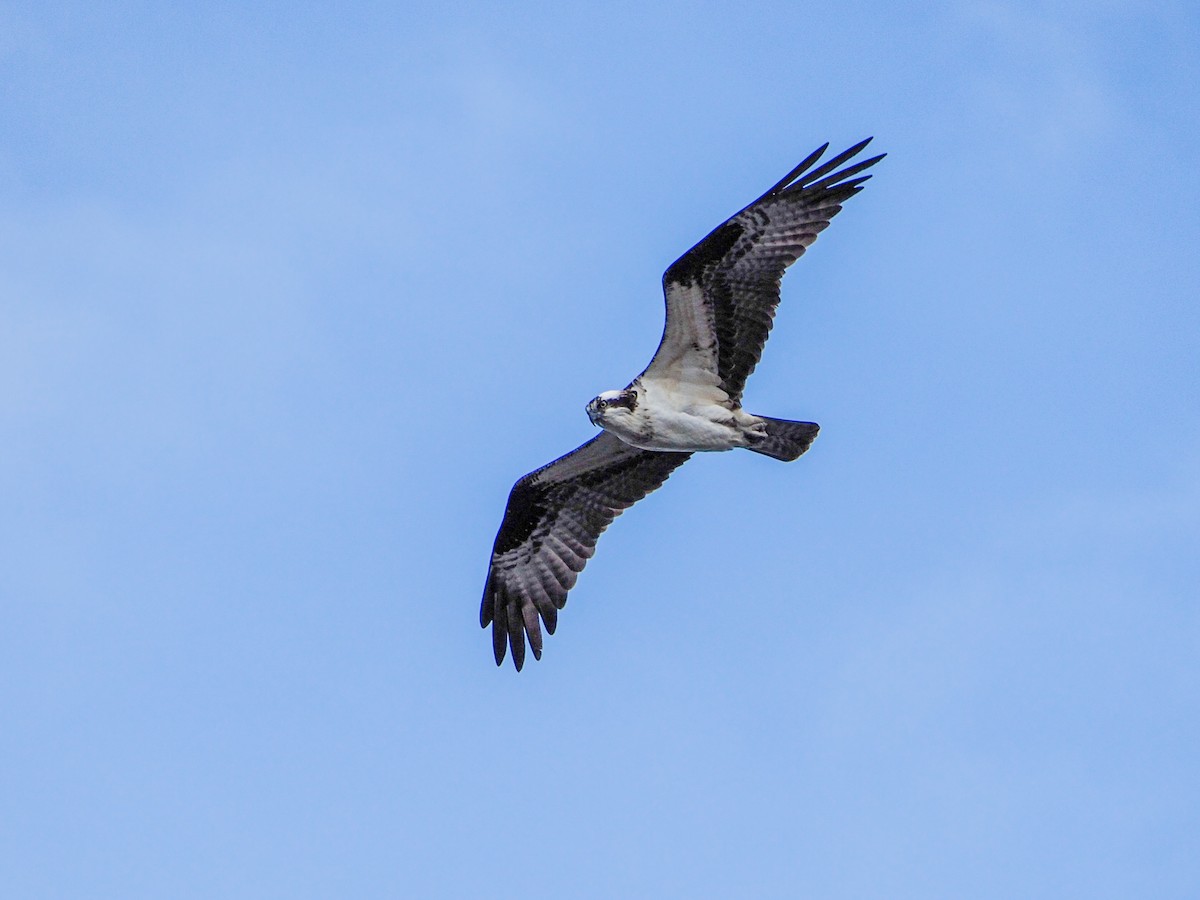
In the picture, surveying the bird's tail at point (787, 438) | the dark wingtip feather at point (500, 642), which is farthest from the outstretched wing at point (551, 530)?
the bird's tail at point (787, 438)

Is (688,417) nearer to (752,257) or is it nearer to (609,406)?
(609,406)

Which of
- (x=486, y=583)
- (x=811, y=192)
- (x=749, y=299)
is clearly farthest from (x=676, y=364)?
(x=486, y=583)

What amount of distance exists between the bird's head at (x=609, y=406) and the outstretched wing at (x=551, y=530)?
1.33 m

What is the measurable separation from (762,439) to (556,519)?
2.82 metres

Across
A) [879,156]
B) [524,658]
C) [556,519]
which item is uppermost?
[879,156]

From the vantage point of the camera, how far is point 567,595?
18.8 m

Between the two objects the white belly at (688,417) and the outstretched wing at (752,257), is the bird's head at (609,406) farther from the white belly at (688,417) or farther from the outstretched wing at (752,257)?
the outstretched wing at (752,257)

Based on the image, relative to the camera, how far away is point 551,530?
62.1 ft

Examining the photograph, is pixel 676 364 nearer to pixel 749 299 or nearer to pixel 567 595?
pixel 749 299

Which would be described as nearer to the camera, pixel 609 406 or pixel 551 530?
pixel 609 406

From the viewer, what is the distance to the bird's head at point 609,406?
17078mm

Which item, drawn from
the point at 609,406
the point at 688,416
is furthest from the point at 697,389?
the point at 609,406

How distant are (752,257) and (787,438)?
6.03 feet

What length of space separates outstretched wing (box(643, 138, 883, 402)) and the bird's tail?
2.98 ft
